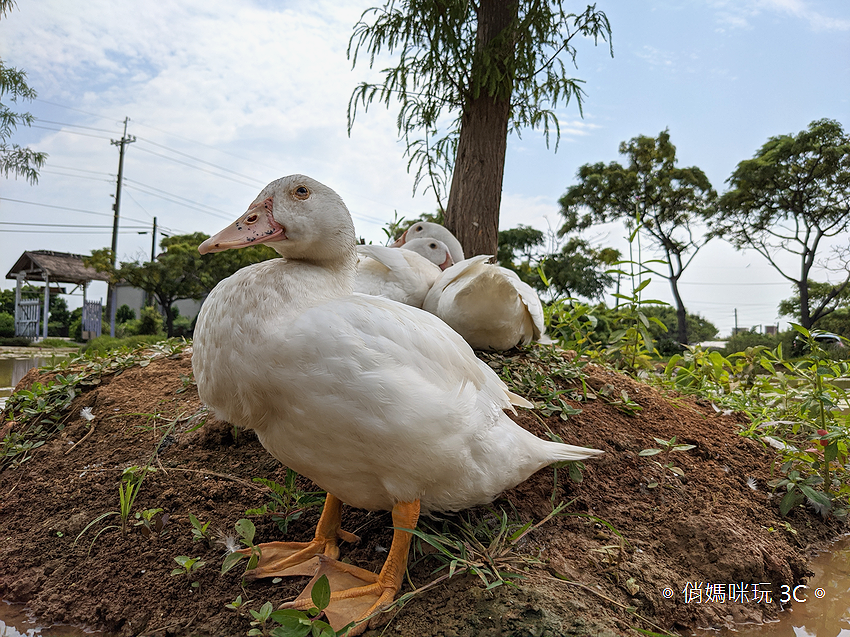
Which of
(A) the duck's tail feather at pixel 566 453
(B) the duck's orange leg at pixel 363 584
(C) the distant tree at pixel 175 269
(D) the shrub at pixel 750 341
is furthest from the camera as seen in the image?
(C) the distant tree at pixel 175 269

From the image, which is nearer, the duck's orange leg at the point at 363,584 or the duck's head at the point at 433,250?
the duck's orange leg at the point at 363,584

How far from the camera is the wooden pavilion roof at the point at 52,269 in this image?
2019 cm

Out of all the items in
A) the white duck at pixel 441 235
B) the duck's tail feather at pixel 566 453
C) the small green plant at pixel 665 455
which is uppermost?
the white duck at pixel 441 235

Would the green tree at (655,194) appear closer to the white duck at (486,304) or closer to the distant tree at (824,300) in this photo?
the distant tree at (824,300)

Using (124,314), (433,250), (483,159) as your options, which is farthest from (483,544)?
(124,314)

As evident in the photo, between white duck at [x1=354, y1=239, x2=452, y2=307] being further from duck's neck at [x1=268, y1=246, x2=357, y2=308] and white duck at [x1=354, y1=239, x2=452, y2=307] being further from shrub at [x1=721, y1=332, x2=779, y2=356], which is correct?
shrub at [x1=721, y1=332, x2=779, y2=356]

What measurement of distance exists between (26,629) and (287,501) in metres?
0.81

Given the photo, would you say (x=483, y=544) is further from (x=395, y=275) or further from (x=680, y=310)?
(x=680, y=310)

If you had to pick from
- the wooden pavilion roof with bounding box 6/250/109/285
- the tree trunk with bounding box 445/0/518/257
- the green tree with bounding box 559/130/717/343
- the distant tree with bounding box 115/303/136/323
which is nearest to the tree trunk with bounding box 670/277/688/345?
the green tree with bounding box 559/130/717/343

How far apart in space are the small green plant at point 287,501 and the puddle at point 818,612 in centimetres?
133

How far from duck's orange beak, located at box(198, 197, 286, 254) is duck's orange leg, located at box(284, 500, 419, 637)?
2.87 ft

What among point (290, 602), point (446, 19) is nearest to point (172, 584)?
point (290, 602)

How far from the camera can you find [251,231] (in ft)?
4.70

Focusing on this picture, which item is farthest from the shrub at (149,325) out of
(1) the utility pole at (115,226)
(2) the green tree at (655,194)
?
(2) the green tree at (655,194)
